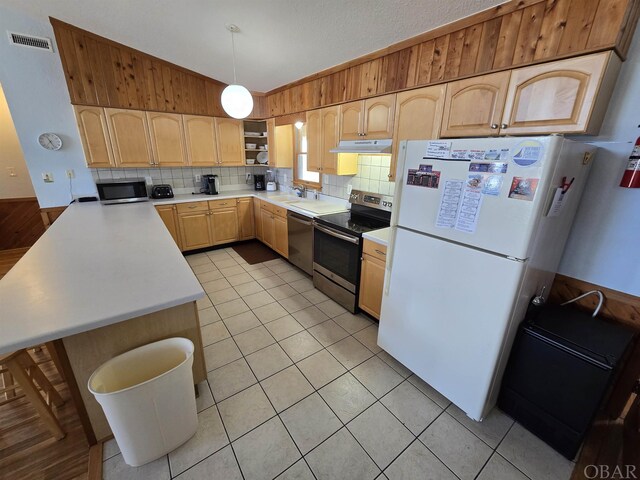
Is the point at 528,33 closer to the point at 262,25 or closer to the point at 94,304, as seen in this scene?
the point at 262,25

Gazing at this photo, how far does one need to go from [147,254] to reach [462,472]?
7.38 ft

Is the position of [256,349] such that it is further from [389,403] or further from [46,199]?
[46,199]

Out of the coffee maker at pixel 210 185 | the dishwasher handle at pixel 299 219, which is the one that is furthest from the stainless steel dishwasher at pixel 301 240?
the coffee maker at pixel 210 185

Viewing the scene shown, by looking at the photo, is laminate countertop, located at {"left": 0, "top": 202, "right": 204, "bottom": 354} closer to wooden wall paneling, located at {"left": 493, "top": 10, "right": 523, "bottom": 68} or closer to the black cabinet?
the black cabinet

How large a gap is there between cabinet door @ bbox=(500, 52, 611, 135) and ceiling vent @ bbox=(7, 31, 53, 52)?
4442 mm

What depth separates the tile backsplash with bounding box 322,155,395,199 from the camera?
8.82ft

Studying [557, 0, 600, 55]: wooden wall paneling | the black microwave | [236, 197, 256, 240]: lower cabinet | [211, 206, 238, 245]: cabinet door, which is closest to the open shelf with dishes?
[236, 197, 256, 240]: lower cabinet

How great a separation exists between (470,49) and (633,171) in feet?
3.82

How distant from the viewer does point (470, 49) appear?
5.55 ft

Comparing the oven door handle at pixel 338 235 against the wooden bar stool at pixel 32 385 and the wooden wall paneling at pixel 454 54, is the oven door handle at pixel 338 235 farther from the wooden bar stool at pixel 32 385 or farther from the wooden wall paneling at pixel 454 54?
the wooden bar stool at pixel 32 385

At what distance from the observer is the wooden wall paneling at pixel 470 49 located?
1.65 meters

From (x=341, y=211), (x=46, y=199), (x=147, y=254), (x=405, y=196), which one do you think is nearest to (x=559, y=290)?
(x=405, y=196)

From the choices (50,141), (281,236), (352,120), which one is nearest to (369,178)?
(352,120)

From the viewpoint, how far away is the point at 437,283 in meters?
1.59
